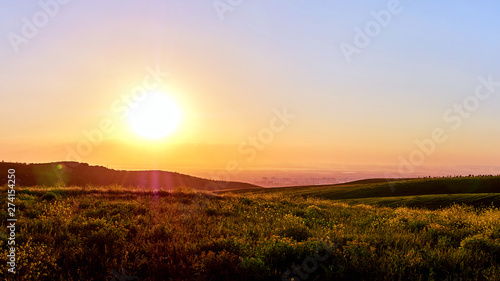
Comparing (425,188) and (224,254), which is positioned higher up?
(224,254)

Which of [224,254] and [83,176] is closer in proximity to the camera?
[224,254]

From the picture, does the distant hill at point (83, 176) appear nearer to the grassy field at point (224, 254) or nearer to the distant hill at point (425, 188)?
the distant hill at point (425, 188)

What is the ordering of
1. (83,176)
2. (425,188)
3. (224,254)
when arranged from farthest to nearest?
(83,176) → (425,188) → (224,254)

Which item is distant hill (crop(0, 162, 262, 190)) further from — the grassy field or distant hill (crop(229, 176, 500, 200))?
the grassy field

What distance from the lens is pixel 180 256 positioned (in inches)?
298

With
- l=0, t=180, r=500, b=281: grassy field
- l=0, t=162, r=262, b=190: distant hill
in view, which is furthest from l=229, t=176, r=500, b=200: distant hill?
l=0, t=180, r=500, b=281: grassy field

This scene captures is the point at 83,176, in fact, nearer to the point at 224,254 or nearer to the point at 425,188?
the point at 425,188

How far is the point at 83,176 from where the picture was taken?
232 feet

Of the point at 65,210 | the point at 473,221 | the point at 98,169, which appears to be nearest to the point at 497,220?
the point at 473,221

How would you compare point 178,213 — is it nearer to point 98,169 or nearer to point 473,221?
point 473,221

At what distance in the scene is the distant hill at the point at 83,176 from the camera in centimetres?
5547

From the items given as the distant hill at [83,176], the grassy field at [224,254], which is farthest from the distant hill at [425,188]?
the grassy field at [224,254]

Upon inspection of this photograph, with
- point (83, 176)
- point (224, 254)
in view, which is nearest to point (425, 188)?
point (224, 254)

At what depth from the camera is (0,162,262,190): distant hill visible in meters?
55.5
